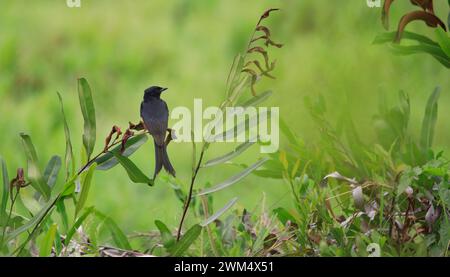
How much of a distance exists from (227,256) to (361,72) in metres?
0.66

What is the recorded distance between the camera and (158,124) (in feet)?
4.29

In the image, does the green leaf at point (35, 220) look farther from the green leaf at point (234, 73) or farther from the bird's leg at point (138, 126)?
the green leaf at point (234, 73)

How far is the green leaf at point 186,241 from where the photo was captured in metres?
1.21

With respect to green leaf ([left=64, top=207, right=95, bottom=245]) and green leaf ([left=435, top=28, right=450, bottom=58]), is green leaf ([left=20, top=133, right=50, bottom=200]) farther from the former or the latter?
green leaf ([left=435, top=28, right=450, bottom=58])

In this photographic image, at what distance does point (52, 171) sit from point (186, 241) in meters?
0.24

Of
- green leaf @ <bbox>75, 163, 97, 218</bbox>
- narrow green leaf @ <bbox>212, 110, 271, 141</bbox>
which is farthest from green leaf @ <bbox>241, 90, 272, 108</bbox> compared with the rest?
green leaf @ <bbox>75, 163, 97, 218</bbox>

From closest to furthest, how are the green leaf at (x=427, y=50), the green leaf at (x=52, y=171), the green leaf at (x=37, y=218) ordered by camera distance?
the green leaf at (x=37, y=218), the green leaf at (x=52, y=171), the green leaf at (x=427, y=50)

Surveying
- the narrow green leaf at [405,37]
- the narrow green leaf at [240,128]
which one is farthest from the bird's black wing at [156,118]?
the narrow green leaf at [405,37]

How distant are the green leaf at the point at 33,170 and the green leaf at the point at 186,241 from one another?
20cm

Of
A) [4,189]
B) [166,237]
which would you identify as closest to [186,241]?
[166,237]

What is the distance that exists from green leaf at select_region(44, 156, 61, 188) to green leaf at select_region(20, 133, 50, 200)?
30 millimetres

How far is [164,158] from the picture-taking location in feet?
4.33

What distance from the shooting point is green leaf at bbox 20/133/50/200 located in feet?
4.01
